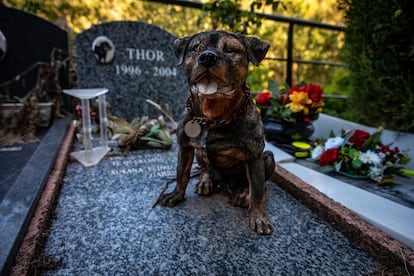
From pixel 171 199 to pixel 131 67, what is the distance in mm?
3021

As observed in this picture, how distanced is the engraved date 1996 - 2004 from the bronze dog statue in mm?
Result: 2912

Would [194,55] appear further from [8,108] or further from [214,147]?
[8,108]

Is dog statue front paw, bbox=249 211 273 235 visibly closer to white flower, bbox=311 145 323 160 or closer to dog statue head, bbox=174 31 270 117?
dog statue head, bbox=174 31 270 117

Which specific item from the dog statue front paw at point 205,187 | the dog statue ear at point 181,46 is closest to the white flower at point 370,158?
the dog statue front paw at point 205,187

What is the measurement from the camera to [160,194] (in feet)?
6.27

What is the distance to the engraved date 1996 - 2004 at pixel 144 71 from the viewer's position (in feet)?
13.8

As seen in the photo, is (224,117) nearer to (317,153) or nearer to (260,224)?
(260,224)

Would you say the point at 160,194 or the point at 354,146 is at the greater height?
the point at 354,146

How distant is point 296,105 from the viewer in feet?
10.7

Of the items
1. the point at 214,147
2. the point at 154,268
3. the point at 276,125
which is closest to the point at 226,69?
the point at 214,147

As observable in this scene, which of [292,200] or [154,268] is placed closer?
[154,268]

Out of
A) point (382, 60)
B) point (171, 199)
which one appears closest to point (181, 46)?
point (171, 199)

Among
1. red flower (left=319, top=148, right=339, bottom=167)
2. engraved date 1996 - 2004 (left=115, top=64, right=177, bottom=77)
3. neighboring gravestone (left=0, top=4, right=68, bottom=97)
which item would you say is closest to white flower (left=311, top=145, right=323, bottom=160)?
red flower (left=319, top=148, right=339, bottom=167)

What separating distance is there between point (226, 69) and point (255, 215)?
2.90 feet
